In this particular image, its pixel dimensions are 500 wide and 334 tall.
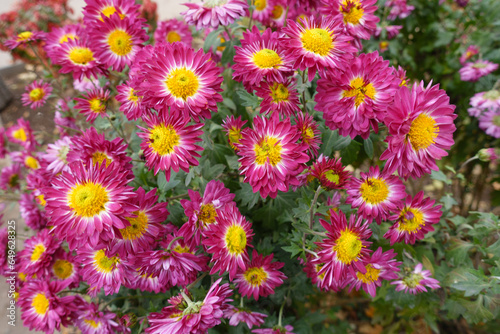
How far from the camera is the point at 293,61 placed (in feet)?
3.24

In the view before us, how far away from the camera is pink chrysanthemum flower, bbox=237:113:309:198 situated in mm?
930

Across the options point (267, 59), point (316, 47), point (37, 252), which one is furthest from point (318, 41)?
point (37, 252)

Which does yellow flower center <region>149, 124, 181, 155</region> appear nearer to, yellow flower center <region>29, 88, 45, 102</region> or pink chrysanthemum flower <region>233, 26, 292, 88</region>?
pink chrysanthemum flower <region>233, 26, 292, 88</region>

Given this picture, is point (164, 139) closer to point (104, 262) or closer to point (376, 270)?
point (104, 262)

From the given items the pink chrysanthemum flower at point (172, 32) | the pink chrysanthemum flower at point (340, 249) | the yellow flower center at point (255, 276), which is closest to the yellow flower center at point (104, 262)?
the yellow flower center at point (255, 276)

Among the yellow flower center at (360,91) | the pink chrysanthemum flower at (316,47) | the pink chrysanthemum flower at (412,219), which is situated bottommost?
the pink chrysanthemum flower at (412,219)

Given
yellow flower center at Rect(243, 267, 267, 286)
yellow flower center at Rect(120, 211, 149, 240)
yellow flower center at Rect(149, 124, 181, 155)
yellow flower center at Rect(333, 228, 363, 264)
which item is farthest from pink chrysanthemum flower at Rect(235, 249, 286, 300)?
yellow flower center at Rect(149, 124, 181, 155)

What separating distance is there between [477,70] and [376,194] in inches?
53.2

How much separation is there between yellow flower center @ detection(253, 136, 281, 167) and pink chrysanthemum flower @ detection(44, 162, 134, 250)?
1.20 ft

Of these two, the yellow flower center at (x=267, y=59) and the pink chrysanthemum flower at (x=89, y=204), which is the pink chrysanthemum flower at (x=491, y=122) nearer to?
the yellow flower center at (x=267, y=59)

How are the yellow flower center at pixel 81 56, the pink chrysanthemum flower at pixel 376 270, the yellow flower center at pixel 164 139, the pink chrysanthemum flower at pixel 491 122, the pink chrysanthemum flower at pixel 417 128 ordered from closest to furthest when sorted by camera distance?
the pink chrysanthemum flower at pixel 417 128 < the yellow flower center at pixel 164 139 < the pink chrysanthemum flower at pixel 376 270 < the yellow flower center at pixel 81 56 < the pink chrysanthemum flower at pixel 491 122

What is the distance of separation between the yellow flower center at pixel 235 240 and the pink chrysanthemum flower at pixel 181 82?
352 millimetres

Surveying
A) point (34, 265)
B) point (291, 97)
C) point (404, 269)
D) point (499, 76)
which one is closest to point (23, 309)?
point (34, 265)

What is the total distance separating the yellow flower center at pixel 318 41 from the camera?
97cm
